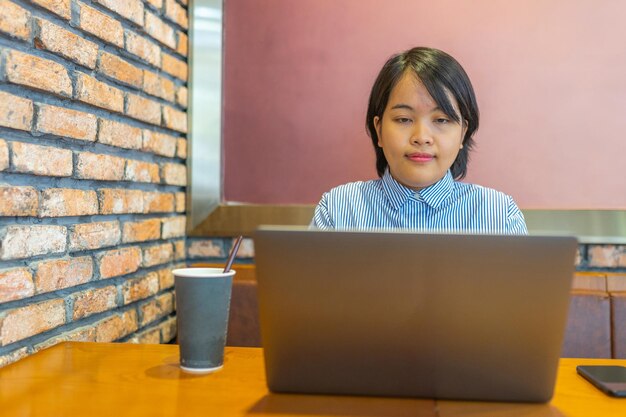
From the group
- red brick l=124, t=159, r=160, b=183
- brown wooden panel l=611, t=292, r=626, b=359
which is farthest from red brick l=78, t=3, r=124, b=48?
brown wooden panel l=611, t=292, r=626, b=359

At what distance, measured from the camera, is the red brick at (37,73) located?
45.6 inches

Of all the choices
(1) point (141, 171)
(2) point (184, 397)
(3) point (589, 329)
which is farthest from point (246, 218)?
(2) point (184, 397)

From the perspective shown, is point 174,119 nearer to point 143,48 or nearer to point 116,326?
point 143,48

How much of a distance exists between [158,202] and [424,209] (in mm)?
782

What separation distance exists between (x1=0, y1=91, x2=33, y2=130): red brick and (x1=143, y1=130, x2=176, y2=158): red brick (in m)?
0.55

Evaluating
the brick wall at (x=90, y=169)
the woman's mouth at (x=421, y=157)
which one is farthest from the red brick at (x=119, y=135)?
the woman's mouth at (x=421, y=157)

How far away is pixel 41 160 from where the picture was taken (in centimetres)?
127

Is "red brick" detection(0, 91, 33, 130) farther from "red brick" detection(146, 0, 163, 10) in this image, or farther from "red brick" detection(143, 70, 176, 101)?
"red brick" detection(146, 0, 163, 10)

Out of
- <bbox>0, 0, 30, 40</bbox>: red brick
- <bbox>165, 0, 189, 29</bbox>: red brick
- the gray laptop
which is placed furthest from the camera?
<bbox>165, 0, 189, 29</bbox>: red brick

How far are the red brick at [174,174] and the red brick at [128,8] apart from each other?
443mm

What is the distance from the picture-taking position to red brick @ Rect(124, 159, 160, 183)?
1.68 m

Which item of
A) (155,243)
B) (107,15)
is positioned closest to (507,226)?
(155,243)

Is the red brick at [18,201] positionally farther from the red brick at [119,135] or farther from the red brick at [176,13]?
the red brick at [176,13]

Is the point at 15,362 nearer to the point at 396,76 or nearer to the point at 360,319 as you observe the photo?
the point at 360,319
